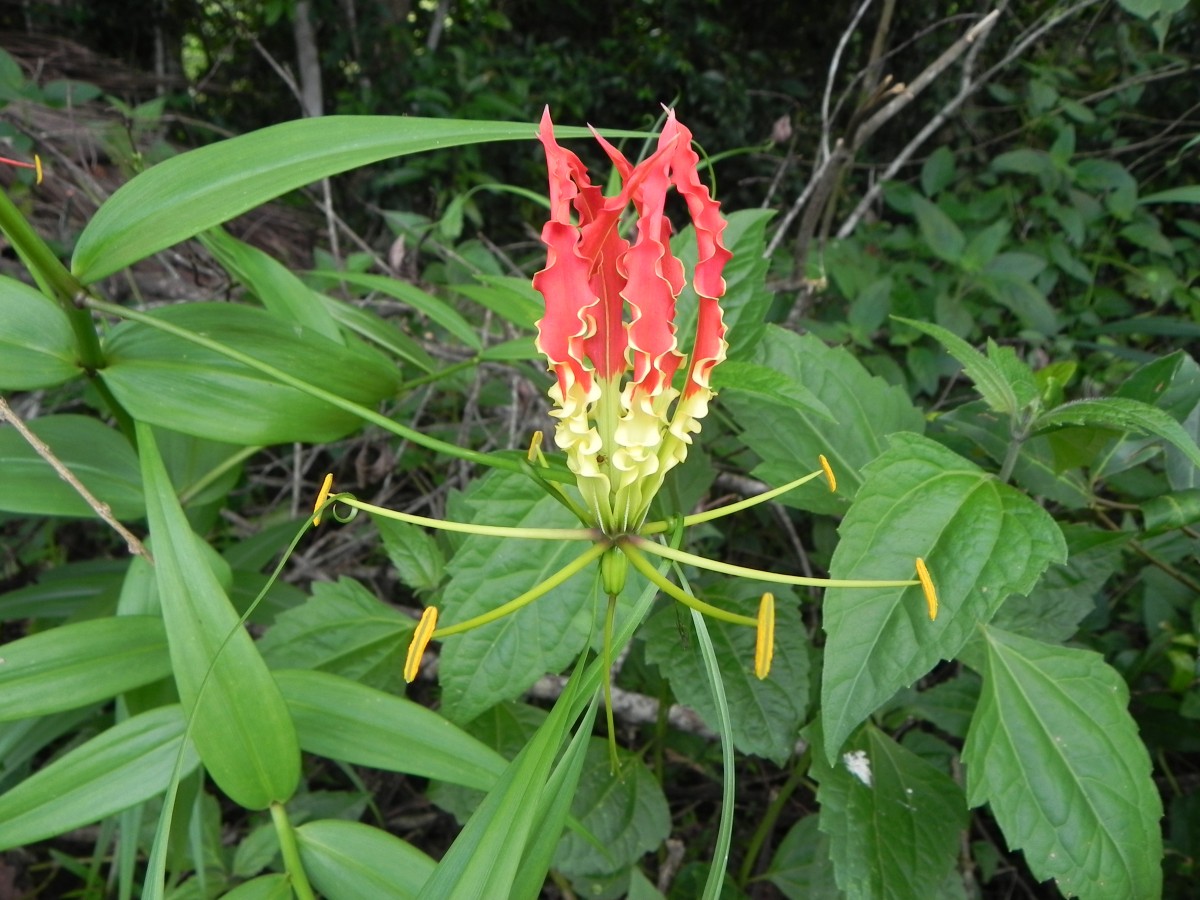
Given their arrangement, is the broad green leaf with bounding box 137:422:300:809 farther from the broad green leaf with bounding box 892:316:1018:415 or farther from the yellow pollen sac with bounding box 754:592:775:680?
the broad green leaf with bounding box 892:316:1018:415

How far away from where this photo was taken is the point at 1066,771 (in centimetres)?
68

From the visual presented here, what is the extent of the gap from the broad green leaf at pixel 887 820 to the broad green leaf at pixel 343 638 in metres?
0.44

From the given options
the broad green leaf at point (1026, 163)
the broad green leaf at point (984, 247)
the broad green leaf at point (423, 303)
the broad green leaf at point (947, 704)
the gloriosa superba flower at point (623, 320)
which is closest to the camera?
the gloriosa superba flower at point (623, 320)

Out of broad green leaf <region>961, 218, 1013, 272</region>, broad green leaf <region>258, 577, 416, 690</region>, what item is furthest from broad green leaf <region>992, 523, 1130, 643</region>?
broad green leaf <region>961, 218, 1013, 272</region>

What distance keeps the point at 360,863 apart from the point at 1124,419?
2.26 ft

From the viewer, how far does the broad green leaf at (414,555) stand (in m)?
0.94

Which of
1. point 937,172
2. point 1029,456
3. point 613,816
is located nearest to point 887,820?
point 613,816

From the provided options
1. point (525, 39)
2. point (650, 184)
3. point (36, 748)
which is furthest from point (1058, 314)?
point (525, 39)

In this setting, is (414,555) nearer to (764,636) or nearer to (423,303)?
(423,303)

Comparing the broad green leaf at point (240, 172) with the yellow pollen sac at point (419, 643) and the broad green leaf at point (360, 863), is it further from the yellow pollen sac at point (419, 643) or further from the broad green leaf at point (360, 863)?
the broad green leaf at point (360, 863)

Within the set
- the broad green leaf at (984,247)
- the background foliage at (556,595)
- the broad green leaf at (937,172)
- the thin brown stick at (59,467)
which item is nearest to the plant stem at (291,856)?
the background foliage at (556,595)

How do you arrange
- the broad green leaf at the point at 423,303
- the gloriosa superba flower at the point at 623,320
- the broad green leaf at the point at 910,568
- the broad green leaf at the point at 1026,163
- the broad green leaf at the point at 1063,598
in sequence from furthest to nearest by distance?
the broad green leaf at the point at 1026,163 → the broad green leaf at the point at 423,303 → the broad green leaf at the point at 1063,598 → the broad green leaf at the point at 910,568 → the gloriosa superba flower at the point at 623,320

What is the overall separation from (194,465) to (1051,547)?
0.95 m

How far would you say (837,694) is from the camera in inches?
23.9
